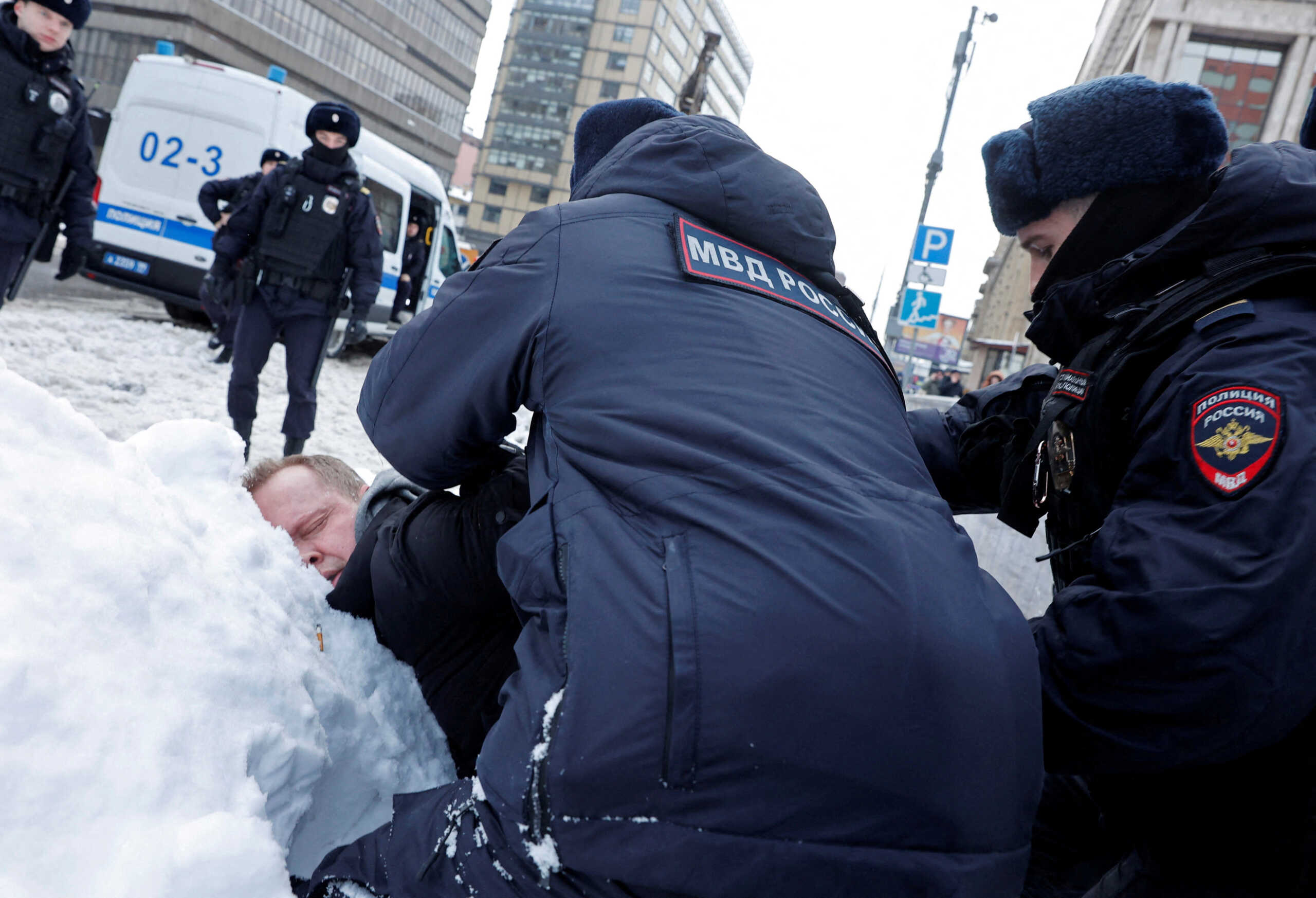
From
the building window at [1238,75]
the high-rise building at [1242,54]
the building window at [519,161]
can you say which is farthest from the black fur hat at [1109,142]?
the building window at [519,161]

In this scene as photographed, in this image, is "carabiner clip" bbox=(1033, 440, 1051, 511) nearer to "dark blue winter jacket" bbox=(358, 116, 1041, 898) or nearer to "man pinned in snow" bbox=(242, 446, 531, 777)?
"dark blue winter jacket" bbox=(358, 116, 1041, 898)

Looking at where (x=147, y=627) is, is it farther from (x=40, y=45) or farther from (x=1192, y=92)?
(x=40, y=45)

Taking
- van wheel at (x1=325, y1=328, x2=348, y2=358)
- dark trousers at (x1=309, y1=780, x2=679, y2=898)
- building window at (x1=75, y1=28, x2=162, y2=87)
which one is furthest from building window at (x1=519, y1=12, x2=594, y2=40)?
dark trousers at (x1=309, y1=780, x2=679, y2=898)

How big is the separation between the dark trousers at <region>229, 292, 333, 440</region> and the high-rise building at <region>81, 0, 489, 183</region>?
43.2 meters

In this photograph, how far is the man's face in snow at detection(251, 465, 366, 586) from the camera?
6.74 ft

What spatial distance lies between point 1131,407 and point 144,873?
5.22 ft

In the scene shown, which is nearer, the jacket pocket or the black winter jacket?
the jacket pocket

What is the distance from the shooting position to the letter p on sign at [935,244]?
1098 centimetres

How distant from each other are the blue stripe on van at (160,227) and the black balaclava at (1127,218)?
8341 millimetres

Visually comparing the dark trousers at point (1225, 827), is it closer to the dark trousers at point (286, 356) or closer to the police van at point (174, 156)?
the dark trousers at point (286, 356)

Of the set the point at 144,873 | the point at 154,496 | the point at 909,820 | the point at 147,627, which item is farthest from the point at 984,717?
the point at 154,496

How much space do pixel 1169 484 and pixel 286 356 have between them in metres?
4.42

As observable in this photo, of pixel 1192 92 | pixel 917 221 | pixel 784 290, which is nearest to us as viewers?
pixel 784 290

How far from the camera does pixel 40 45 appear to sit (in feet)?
13.5
